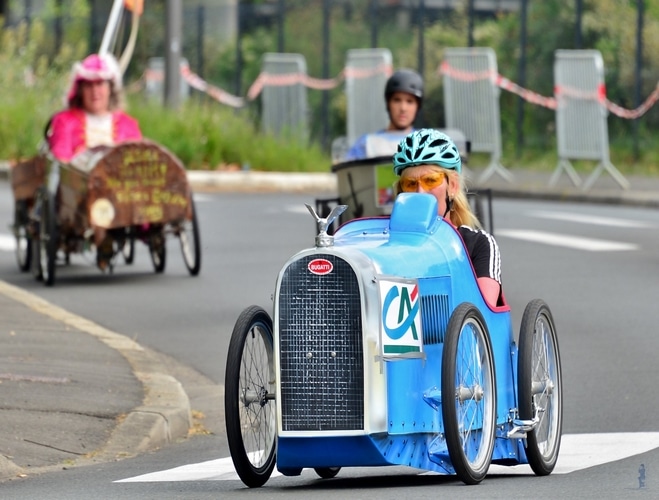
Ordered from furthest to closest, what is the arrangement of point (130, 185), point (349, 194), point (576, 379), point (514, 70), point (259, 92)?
point (259, 92)
point (514, 70)
point (130, 185)
point (349, 194)
point (576, 379)

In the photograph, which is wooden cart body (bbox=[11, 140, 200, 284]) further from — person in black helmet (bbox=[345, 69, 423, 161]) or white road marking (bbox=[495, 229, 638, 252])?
white road marking (bbox=[495, 229, 638, 252])

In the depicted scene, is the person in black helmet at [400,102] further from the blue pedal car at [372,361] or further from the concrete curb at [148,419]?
the blue pedal car at [372,361]

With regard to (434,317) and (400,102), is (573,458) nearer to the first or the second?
(434,317)

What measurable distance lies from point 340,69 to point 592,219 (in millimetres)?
13953

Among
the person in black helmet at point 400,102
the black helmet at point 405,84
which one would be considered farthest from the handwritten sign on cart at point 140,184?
the black helmet at point 405,84

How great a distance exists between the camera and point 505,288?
49.0 ft

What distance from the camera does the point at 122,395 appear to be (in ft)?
32.4

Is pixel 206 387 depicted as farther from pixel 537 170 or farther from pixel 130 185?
pixel 537 170

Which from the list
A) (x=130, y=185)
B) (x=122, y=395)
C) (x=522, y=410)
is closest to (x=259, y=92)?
(x=130, y=185)

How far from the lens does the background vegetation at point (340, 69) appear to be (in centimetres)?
2884

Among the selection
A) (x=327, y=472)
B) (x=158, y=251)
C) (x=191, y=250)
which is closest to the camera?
(x=327, y=472)

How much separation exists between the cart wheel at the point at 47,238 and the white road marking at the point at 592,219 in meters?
7.22

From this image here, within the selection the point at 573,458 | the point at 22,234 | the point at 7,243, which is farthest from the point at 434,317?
the point at 7,243

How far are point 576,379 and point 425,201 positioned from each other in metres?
3.90
